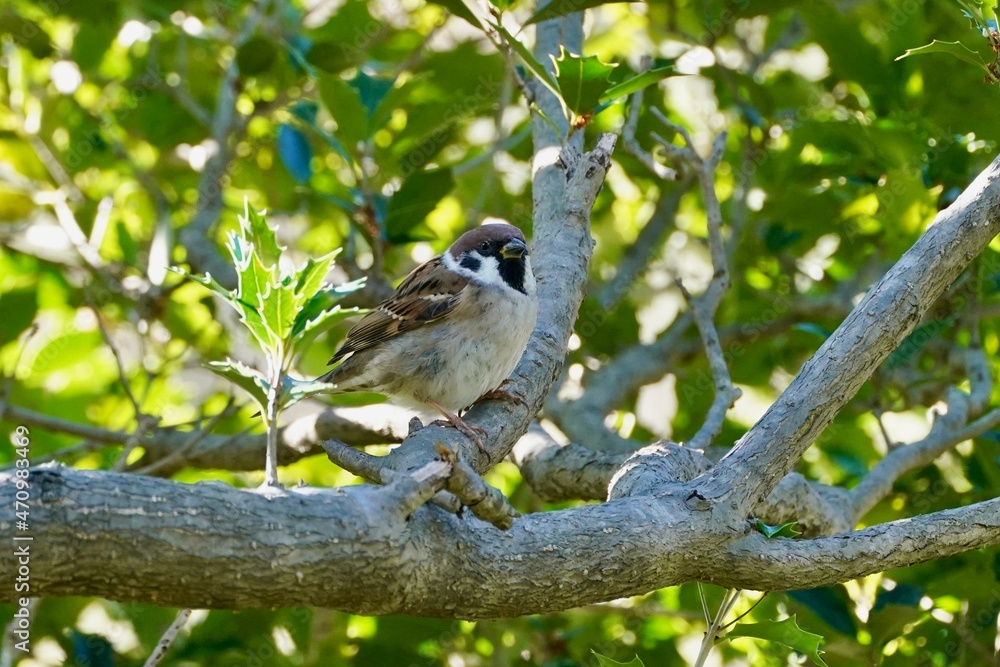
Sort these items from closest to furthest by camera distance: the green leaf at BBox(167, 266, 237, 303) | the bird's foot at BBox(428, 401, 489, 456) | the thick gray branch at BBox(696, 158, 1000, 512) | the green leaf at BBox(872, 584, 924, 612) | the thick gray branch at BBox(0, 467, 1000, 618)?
the thick gray branch at BBox(0, 467, 1000, 618), the green leaf at BBox(167, 266, 237, 303), the thick gray branch at BBox(696, 158, 1000, 512), the bird's foot at BBox(428, 401, 489, 456), the green leaf at BBox(872, 584, 924, 612)

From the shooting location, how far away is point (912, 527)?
1761 mm

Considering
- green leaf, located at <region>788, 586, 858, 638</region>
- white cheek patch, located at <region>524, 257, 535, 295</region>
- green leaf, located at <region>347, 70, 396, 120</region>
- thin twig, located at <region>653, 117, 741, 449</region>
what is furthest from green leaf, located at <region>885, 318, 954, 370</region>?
green leaf, located at <region>347, 70, 396, 120</region>

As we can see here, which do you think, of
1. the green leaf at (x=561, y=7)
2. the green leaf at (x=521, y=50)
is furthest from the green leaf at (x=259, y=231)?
the green leaf at (x=561, y=7)

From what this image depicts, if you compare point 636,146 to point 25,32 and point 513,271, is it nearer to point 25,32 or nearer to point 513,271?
point 513,271

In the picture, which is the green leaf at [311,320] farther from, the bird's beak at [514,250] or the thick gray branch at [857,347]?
the bird's beak at [514,250]

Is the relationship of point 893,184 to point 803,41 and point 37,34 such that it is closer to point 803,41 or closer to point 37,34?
point 803,41

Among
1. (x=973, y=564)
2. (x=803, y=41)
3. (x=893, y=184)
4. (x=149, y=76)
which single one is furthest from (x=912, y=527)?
(x=149, y=76)

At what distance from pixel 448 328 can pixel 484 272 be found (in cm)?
21

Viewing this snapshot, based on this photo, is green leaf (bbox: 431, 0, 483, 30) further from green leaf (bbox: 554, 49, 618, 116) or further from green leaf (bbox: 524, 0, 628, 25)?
green leaf (bbox: 554, 49, 618, 116)

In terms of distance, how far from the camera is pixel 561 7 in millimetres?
2350

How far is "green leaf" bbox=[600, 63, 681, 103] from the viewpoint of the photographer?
2.15 m

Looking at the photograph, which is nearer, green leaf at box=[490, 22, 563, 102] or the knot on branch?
the knot on branch

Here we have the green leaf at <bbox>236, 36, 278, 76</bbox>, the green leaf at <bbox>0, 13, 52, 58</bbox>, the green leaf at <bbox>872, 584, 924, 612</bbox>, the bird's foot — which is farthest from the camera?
the green leaf at <bbox>0, 13, 52, 58</bbox>

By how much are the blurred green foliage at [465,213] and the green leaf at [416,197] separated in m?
0.01
